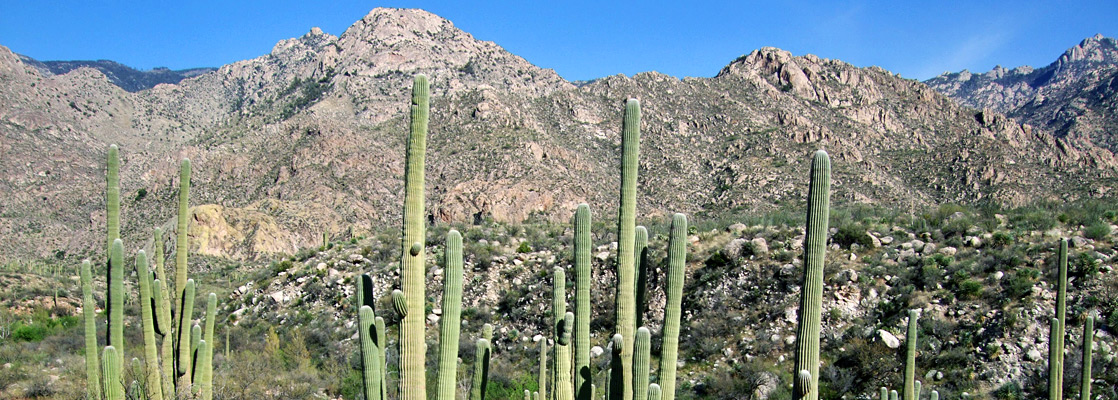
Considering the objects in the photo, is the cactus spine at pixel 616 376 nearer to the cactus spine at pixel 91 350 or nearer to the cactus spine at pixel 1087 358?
the cactus spine at pixel 91 350

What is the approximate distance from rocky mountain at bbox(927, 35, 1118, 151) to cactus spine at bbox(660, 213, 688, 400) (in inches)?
2150

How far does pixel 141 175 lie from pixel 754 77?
45485 mm

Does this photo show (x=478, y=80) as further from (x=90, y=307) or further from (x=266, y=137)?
(x=90, y=307)

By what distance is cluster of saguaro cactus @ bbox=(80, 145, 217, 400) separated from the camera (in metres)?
6.08

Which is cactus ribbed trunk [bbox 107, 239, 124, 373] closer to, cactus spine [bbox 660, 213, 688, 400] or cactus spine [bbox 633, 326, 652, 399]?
cactus spine [bbox 633, 326, 652, 399]

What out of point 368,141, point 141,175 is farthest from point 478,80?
point 141,175

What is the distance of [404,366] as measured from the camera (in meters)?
3.94

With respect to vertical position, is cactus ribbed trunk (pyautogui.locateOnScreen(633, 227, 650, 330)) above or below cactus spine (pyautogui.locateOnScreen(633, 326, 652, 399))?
above

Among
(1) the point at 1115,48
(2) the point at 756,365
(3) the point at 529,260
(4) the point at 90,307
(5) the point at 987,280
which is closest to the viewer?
(4) the point at 90,307

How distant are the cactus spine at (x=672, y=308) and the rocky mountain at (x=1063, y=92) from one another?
5462 cm

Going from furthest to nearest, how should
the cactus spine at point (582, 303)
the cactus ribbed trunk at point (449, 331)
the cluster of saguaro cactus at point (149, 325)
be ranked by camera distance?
the cluster of saguaro cactus at point (149, 325)
the cactus spine at point (582, 303)
the cactus ribbed trunk at point (449, 331)

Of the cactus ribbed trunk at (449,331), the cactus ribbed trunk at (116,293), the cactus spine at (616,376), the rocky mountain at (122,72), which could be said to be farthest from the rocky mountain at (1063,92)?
the rocky mountain at (122,72)

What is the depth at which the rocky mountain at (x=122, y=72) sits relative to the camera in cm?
9412

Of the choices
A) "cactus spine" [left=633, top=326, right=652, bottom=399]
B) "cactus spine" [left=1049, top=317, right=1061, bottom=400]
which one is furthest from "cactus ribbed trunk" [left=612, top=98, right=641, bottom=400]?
"cactus spine" [left=1049, top=317, right=1061, bottom=400]
